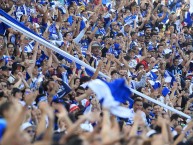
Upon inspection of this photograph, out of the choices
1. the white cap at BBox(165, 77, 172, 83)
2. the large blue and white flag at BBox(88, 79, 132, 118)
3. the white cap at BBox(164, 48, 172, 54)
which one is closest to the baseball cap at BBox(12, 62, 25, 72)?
the large blue and white flag at BBox(88, 79, 132, 118)

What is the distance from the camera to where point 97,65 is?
1160 cm

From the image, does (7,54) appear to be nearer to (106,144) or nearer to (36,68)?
(36,68)

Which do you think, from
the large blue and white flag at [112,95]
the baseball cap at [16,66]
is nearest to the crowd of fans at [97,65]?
the baseball cap at [16,66]

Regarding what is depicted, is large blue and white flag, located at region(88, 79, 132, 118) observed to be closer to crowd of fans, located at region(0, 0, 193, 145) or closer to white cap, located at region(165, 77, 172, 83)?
crowd of fans, located at region(0, 0, 193, 145)

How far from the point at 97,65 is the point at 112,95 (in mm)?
5586

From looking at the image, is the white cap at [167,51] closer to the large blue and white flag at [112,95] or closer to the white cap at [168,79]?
the white cap at [168,79]

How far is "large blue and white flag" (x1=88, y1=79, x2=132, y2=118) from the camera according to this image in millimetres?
5688

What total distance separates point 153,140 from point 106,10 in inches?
447

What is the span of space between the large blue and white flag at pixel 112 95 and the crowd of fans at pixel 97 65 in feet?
0.34

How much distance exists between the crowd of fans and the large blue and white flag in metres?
0.10

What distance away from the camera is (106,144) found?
14.9 feet

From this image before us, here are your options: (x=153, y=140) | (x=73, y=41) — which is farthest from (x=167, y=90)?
(x=153, y=140)

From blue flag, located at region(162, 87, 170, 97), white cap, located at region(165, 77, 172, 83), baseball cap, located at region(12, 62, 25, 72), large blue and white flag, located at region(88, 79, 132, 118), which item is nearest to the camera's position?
large blue and white flag, located at region(88, 79, 132, 118)

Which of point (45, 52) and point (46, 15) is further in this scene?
point (46, 15)
